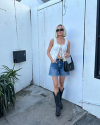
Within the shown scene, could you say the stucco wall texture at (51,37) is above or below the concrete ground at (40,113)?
above

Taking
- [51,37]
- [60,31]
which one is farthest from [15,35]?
[60,31]

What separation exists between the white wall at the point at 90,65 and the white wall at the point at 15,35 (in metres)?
1.81

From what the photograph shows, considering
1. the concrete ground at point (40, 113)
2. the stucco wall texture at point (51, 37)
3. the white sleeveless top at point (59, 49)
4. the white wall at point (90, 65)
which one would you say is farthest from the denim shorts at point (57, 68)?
the concrete ground at point (40, 113)

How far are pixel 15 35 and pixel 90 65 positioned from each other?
204 centimetres

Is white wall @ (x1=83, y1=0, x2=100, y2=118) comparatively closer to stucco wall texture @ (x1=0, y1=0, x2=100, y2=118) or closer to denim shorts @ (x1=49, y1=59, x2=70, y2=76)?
stucco wall texture @ (x1=0, y1=0, x2=100, y2=118)

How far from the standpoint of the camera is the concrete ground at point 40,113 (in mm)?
1913

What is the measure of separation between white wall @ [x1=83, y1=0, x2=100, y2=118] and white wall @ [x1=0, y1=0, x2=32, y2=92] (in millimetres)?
1809

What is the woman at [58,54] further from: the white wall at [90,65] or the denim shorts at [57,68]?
→ the white wall at [90,65]

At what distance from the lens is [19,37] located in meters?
2.95

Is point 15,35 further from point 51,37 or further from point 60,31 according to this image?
point 60,31

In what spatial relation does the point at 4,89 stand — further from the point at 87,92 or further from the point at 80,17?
the point at 80,17

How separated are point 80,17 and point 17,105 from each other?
7.74 ft


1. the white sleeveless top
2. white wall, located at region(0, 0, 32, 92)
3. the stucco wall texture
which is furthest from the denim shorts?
white wall, located at region(0, 0, 32, 92)

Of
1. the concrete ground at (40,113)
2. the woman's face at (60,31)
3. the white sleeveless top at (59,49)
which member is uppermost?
the woman's face at (60,31)
